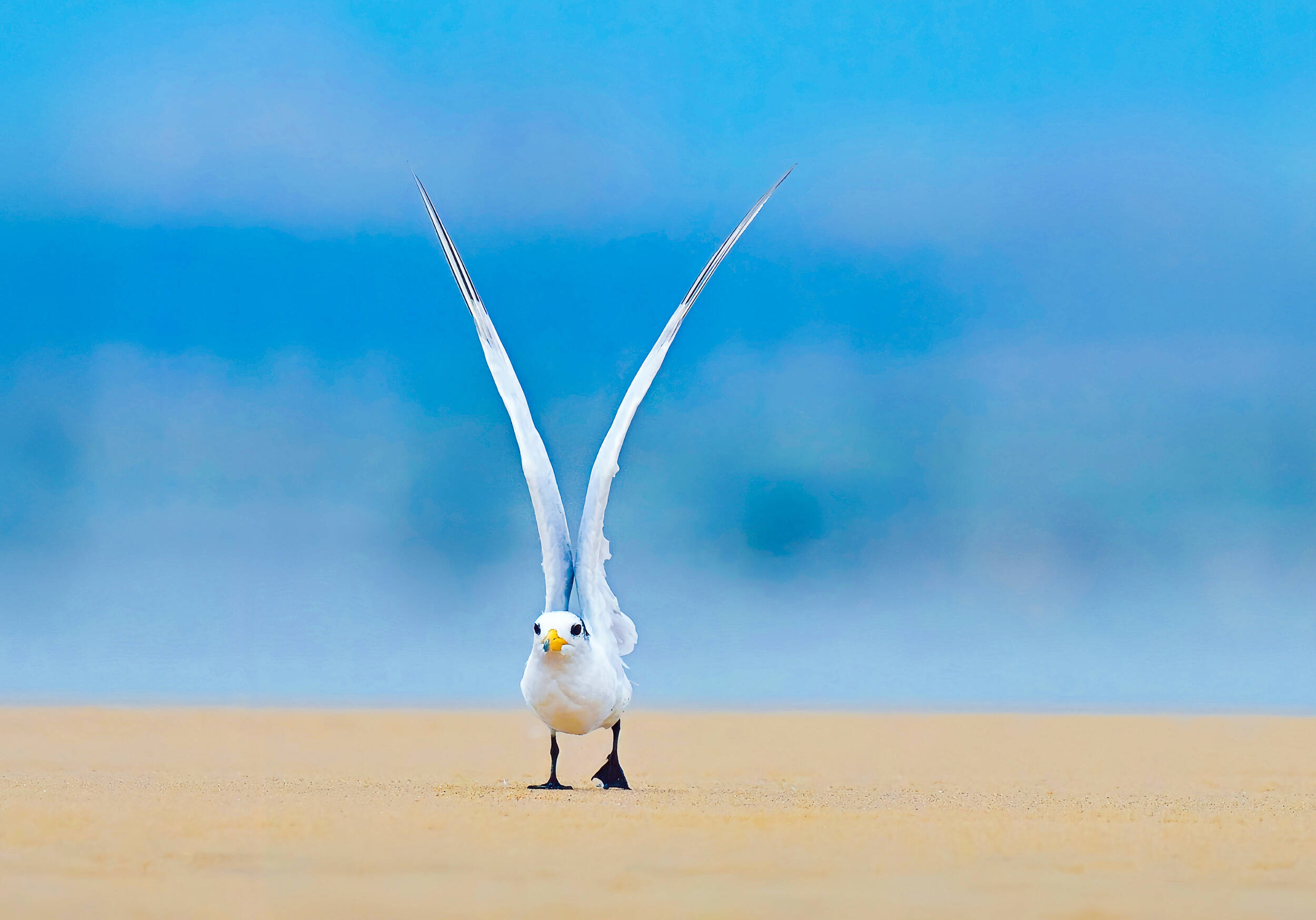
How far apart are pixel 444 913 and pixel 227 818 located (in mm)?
4524

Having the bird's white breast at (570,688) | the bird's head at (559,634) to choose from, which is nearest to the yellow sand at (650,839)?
the bird's white breast at (570,688)

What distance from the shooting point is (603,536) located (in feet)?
62.0

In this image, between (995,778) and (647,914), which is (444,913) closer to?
(647,914)

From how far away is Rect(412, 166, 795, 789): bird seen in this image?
17750 millimetres

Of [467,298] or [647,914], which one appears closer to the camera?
[647,914]

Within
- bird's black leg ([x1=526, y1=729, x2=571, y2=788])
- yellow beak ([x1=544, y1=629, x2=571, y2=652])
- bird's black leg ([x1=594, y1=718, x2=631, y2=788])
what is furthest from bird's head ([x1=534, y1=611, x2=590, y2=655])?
bird's black leg ([x1=594, y1=718, x2=631, y2=788])

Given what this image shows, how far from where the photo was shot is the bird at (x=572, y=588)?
1775 cm

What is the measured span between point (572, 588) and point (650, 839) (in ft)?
19.3

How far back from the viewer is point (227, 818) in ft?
47.9

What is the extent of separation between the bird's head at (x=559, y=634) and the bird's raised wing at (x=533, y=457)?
108 cm

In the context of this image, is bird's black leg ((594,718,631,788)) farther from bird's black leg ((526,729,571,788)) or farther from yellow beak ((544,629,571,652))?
yellow beak ((544,629,571,652))

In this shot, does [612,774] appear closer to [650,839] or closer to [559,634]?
[559,634]

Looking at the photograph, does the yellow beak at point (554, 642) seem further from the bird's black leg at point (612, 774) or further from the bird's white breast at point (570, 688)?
the bird's black leg at point (612, 774)

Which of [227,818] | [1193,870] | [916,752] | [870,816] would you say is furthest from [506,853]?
[916,752]
